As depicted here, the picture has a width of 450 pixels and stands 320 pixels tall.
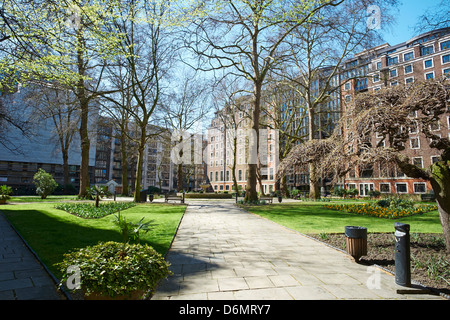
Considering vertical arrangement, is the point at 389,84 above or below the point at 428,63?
below

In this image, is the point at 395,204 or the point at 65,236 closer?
the point at 65,236

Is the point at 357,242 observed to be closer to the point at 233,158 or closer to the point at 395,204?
the point at 395,204

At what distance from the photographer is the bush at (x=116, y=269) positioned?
10.4 ft

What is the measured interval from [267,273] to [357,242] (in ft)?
7.82

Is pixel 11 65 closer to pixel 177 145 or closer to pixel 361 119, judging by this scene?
pixel 361 119

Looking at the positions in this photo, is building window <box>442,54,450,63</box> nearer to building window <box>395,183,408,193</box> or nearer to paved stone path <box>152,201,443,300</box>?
building window <box>395,183,408,193</box>

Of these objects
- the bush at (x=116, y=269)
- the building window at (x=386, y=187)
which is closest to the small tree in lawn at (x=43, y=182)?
the bush at (x=116, y=269)

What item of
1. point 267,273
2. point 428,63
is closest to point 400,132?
point 267,273

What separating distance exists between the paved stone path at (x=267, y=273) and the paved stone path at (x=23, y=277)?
1784mm

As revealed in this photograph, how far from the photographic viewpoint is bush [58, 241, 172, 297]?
3184mm

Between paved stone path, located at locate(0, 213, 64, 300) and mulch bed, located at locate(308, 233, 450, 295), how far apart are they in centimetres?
636

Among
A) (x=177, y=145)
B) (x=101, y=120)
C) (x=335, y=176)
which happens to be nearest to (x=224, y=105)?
(x=177, y=145)

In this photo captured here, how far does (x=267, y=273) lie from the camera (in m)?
4.82

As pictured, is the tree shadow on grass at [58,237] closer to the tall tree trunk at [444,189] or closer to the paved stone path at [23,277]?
the paved stone path at [23,277]
